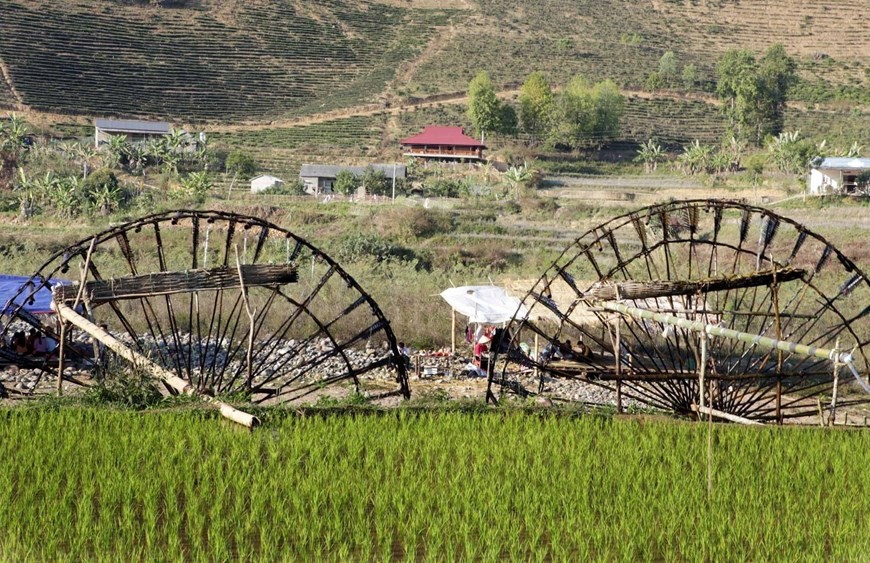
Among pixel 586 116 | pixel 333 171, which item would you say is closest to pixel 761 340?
pixel 333 171

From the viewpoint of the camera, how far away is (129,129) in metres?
65.3

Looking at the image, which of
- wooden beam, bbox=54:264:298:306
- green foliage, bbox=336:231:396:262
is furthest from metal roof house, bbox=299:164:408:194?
wooden beam, bbox=54:264:298:306

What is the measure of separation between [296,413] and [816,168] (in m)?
47.9

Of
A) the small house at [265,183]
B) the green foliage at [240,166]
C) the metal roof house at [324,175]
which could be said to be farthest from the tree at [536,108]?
the small house at [265,183]

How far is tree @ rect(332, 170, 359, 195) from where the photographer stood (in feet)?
182

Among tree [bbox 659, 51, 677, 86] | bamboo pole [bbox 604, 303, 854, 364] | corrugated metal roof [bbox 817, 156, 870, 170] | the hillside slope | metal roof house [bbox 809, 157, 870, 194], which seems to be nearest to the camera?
bamboo pole [bbox 604, 303, 854, 364]

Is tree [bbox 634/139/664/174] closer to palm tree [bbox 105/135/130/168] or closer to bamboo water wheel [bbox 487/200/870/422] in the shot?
bamboo water wheel [bbox 487/200/870/422]

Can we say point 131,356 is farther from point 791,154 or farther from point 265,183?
point 791,154

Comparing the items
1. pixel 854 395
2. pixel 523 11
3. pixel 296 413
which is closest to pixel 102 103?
pixel 523 11

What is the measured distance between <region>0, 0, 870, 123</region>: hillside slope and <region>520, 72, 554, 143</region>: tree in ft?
37.3

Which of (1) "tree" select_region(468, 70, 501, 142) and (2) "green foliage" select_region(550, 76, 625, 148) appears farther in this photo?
(1) "tree" select_region(468, 70, 501, 142)

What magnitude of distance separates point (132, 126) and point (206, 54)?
76.0 ft

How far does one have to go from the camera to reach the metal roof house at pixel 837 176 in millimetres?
54750

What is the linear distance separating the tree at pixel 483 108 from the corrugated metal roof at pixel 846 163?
69.0 ft
